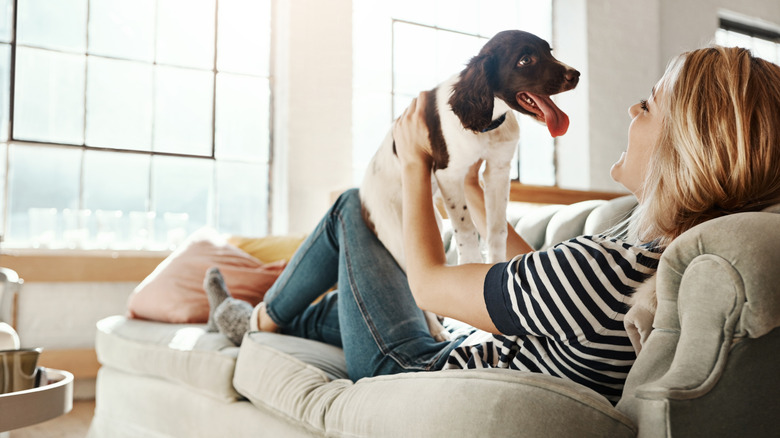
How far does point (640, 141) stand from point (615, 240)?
16cm

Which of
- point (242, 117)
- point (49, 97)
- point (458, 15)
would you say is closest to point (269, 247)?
point (242, 117)

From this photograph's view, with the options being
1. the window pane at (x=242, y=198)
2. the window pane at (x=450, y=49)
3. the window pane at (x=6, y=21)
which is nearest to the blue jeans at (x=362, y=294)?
the window pane at (x=242, y=198)

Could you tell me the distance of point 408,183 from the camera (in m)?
1.10

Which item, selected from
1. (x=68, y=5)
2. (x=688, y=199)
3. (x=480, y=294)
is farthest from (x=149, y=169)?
(x=688, y=199)

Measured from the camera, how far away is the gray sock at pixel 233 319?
172 cm

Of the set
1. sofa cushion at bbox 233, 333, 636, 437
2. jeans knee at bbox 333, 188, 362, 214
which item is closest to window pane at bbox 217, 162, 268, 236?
jeans knee at bbox 333, 188, 362, 214

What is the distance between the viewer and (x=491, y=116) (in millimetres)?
919

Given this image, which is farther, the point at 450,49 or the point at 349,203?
the point at 450,49

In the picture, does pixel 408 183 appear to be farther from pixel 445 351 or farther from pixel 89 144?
pixel 89 144

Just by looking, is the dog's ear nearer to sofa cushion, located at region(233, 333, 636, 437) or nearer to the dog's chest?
the dog's chest

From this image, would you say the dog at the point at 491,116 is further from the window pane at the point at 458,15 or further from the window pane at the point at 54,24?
the window pane at the point at 458,15

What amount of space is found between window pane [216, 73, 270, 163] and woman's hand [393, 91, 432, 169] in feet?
8.92

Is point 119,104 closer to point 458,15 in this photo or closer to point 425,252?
point 458,15

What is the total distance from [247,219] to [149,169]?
2.14ft
